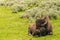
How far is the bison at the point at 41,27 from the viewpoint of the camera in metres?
10.3

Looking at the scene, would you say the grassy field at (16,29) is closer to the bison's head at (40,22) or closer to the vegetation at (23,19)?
the vegetation at (23,19)

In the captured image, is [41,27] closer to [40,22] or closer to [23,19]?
[40,22]

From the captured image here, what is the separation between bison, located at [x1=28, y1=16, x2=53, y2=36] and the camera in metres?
10.3

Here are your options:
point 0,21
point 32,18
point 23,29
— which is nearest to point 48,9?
point 32,18

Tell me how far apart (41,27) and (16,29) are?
84.9 inches

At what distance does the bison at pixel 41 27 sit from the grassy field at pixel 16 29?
0.59 feet

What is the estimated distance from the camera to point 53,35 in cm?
1084

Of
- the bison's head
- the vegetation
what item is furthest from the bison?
the vegetation

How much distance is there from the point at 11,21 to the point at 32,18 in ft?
3.36

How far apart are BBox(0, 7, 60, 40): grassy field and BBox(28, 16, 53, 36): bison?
0.18 m

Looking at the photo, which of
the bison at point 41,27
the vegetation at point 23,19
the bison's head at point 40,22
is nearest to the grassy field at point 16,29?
the vegetation at point 23,19

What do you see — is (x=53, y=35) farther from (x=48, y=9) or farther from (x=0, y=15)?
(x=0, y=15)

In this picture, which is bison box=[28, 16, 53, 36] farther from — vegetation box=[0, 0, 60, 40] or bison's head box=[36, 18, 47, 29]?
vegetation box=[0, 0, 60, 40]

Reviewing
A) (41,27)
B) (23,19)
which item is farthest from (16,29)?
(23,19)
